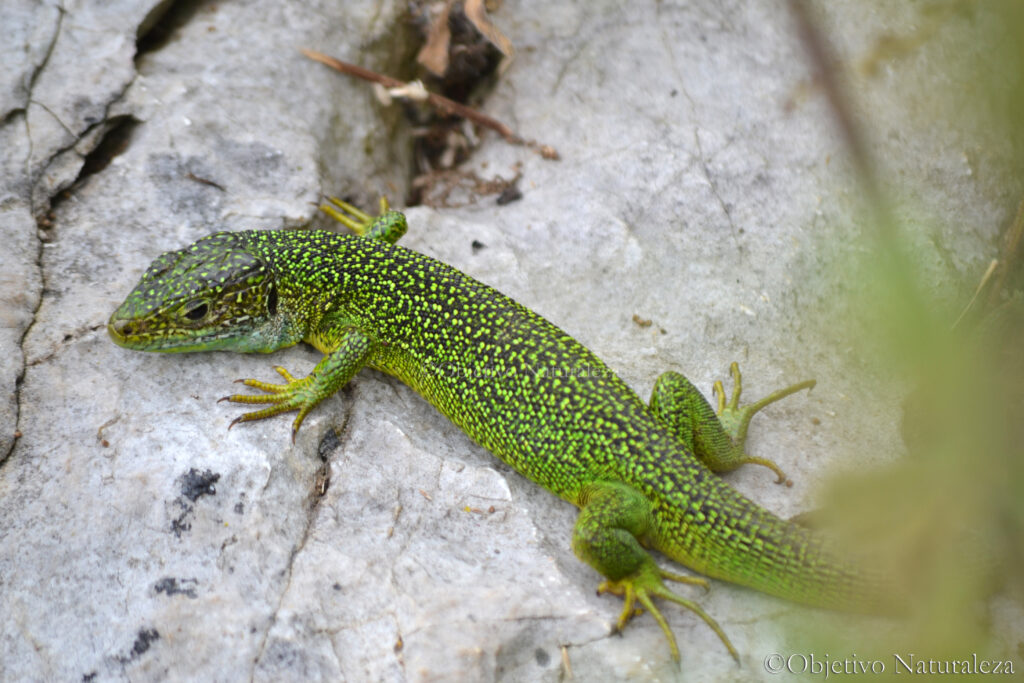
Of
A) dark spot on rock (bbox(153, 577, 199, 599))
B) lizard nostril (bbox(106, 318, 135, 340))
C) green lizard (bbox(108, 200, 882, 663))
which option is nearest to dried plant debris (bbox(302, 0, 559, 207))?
green lizard (bbox(108, 200, 882, 663))

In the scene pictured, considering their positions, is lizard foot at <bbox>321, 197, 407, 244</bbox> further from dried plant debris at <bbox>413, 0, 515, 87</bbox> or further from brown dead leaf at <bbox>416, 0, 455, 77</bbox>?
dried plant debris at <bbox>413, 0, 515, 87</bbox>

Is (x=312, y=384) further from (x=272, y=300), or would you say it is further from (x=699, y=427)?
(x=699, y=427)

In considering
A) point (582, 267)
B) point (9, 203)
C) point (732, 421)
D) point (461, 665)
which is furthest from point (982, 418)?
point (9, 203)

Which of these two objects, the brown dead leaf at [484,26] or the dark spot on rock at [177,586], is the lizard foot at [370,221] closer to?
the brown dead leaf at [484,26]

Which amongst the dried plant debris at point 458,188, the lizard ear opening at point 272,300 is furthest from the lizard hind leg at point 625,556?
the dried plant debris at point 458,188

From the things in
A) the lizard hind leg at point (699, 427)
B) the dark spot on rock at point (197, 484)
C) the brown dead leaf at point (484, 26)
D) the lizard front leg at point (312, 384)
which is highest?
the brown dead leaf at point (484, 26)

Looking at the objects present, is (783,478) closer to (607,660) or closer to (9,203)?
(607,660)
